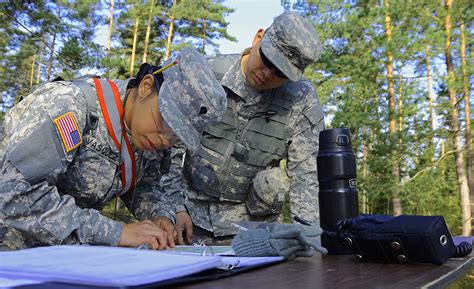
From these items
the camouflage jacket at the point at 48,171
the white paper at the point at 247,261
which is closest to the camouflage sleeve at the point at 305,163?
the camouflage jacket at the point at 48,171

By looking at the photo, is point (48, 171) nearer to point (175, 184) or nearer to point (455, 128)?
point (175, 184)

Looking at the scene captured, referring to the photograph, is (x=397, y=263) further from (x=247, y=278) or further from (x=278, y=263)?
(x=247, y=278)

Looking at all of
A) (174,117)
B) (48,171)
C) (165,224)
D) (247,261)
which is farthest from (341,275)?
(165,224)

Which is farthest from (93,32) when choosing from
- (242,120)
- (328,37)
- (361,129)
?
(242,120)

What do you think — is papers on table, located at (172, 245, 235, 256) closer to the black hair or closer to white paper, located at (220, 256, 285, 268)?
white paper, located at (220, 256, 285, 268)

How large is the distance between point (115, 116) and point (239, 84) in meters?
0.97

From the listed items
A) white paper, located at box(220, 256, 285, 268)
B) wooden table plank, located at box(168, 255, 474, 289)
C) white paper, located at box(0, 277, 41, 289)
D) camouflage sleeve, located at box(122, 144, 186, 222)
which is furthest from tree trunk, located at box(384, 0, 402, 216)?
white paper, located at box(0, 277, 41, 289)

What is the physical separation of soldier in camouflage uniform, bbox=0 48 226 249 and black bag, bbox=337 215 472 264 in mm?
600

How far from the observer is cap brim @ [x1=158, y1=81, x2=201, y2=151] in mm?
1548

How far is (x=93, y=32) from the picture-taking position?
17812mm

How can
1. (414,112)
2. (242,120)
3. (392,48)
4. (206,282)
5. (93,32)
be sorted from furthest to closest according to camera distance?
1. (93,32)
2. (414,112)
3. (392,48)
4. (242,120)
5. (206,282)

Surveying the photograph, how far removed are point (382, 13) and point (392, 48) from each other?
865 millimetres

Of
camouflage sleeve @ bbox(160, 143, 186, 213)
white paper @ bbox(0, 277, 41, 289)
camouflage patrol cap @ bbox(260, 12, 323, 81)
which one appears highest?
camouflage patrol cap @ bbox(260, 12, 323, 81)

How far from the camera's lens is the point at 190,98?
5.33 ft
